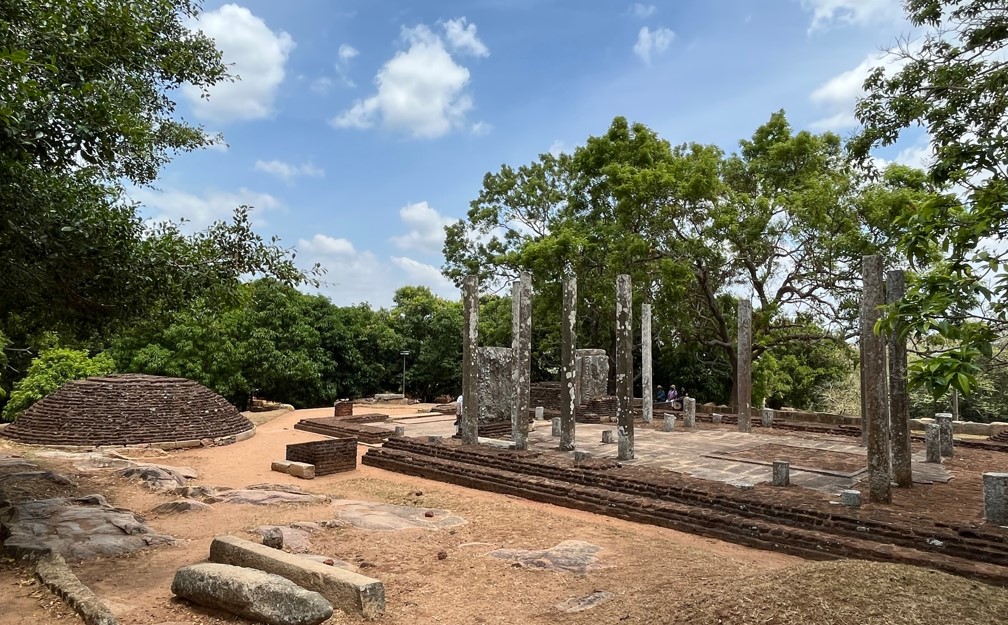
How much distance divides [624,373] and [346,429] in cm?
955

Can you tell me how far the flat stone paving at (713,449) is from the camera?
426 inches

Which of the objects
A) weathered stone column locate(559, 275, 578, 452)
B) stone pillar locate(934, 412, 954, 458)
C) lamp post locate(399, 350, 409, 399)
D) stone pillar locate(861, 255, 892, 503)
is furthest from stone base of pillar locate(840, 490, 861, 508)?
lamp post locate(399, 350, 409, 399)

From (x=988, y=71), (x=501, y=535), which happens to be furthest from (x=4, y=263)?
(x=988, y=71)

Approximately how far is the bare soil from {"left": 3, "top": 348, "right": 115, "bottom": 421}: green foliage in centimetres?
988

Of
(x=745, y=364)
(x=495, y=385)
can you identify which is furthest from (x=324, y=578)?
(x=745, y=364)

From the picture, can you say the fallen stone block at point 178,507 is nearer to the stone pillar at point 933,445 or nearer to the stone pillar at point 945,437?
the stone pillar at point 933,445

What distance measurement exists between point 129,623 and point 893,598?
5.78m

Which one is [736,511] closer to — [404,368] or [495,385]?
[495,385]

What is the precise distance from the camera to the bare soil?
4434mm

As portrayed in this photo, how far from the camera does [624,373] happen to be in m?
12.4

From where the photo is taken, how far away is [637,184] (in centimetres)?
1998

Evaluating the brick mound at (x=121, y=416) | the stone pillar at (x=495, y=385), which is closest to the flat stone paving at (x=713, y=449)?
the stone pillar at (x=495, y=385)

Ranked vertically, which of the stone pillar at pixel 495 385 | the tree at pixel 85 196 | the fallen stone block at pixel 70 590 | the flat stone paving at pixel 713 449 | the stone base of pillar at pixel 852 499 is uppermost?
the tree at pixel 85 196

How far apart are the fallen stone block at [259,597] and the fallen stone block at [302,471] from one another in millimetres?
7047
